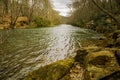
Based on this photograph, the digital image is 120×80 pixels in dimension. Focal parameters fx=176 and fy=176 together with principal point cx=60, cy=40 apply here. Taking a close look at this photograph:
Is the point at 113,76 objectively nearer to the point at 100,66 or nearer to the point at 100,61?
the point at 100,66

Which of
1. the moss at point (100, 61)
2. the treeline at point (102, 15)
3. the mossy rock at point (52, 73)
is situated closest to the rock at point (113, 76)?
the moss at point (100, 61)

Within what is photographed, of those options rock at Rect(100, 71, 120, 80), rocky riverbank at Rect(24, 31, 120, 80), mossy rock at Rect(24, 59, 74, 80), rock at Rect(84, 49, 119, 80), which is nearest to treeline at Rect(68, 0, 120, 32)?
rocky riverbank at Rect(24, 31, 120, 80)

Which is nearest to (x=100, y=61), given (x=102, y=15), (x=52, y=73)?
(x=52, y=73)

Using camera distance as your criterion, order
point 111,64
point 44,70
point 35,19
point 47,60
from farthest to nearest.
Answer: point 35,19, point 47,60, point 44,70, point 111,64

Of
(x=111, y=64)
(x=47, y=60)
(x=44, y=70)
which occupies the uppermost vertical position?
(x=111, y=64)

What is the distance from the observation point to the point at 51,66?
9.12 meters

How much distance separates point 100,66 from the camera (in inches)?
320

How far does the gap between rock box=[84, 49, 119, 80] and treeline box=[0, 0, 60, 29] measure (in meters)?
49.3

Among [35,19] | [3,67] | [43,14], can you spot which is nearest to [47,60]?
[3,67]

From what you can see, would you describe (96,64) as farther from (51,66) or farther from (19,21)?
(19,21)

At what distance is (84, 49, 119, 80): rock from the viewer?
748 centimetres

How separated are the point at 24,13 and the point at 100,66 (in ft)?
237

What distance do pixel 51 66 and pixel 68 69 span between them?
957 mm

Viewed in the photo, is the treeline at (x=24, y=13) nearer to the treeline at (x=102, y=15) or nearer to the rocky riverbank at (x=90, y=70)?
the treeline at (x=102, y=15)
